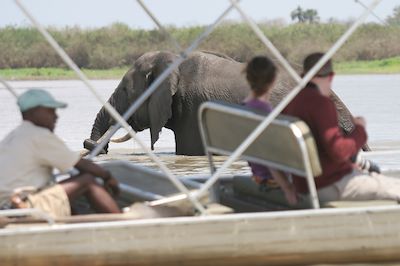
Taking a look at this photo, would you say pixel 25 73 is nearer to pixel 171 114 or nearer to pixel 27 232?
pixel 171 114

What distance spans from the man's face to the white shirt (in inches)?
1.1

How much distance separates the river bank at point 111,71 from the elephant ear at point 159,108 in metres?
29.8

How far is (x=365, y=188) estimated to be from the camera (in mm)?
7457

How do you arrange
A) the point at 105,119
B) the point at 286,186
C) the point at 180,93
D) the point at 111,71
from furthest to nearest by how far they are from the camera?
the point at 111,71 → the point at 105,119 → the point at 180,93 → the point at 286,186

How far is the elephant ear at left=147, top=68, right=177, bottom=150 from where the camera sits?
1628cm

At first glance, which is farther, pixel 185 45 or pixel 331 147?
pixel 185 45

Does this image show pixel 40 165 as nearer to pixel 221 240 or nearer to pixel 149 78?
pixel 221 240

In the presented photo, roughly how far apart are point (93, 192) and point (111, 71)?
42.0 meters

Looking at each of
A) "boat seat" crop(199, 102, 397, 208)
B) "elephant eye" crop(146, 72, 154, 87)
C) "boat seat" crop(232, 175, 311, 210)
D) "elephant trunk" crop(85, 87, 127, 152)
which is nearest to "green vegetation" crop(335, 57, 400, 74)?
Answer: "elephant trunk" crop(85, 87, 127, 152)

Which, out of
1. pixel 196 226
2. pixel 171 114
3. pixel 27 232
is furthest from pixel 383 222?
pixel 171 114

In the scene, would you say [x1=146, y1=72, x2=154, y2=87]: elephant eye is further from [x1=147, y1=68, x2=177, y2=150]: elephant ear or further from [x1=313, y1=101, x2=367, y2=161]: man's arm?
[x1=313, y1=101, x2=367, y2=161]: man's arm

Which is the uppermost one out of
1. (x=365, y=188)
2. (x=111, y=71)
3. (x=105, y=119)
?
(x=105, y=119)

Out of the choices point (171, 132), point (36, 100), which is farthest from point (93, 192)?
point (171, 132)

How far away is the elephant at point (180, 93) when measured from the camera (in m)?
16.6
